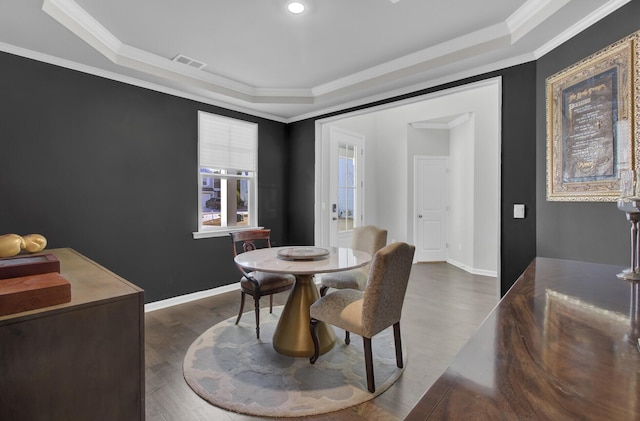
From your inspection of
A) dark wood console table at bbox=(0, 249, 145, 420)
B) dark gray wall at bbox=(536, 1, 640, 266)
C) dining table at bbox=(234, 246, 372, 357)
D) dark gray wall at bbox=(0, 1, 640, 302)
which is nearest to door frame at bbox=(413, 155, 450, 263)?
dark gray wall at bbox=(0, 1, 640, 302)

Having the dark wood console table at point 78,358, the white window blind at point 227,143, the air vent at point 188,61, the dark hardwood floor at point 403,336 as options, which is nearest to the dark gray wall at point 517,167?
the dark hardwood floor at point 403,336

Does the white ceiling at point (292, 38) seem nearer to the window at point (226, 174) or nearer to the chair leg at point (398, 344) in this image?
the window at point (226, 174)

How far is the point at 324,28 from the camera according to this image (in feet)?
8.58

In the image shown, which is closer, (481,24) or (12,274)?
(12,274)

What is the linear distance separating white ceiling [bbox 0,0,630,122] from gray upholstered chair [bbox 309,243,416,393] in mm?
1838

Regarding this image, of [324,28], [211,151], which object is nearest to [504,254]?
[324,28]

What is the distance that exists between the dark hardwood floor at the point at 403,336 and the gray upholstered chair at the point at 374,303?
204 millimetres

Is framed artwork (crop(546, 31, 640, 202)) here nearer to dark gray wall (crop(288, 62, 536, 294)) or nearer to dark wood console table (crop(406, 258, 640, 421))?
dark gray wall (crop(288, 62, 536, 294))

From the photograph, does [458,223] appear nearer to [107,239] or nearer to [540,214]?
[540,214]

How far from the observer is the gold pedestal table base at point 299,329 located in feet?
8.13

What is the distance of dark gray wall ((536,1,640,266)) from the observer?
196 cm

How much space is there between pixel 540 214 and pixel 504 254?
0.48 m

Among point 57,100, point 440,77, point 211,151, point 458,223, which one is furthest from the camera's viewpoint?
point 458,223

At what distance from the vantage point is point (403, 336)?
2.82m
